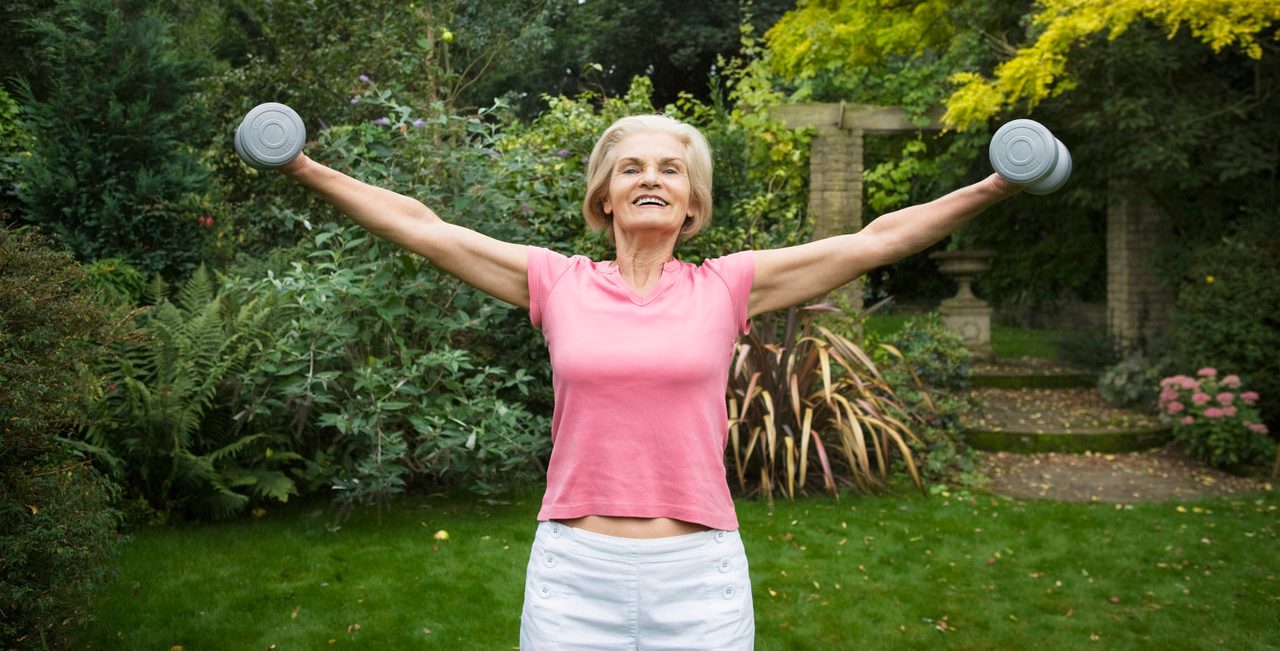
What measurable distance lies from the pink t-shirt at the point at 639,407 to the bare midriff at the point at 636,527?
0.06ft

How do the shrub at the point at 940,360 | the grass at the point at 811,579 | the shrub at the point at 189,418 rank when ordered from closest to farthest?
1. the grass at the point at 811,579
2. the shrub at the point at 189,418
3. the shrub at the point at 940,360

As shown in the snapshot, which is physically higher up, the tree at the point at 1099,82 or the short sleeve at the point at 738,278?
the tree at the point at 1099,82

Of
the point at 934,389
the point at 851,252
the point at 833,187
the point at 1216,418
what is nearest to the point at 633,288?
the point at 851,252

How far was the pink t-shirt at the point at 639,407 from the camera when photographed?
1.71 m

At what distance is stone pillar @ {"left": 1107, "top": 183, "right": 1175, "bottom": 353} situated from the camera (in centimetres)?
870

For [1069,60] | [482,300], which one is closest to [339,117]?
[482,300]

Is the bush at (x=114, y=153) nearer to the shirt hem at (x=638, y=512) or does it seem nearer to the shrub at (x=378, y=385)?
the shrub at (x=378, y=385)

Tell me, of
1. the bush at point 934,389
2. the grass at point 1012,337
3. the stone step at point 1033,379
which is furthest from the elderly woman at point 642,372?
the grass at point 1012,337

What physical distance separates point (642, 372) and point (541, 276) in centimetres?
30

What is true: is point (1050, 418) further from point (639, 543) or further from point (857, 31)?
point (639, 543)

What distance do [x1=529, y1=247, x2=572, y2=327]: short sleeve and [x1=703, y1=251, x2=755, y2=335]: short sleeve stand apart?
283mm

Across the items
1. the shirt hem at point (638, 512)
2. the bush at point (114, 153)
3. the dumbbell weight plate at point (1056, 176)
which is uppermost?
the bush at point (114, 153)

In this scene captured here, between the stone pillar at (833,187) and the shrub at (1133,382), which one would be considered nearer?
the shrub at (1133,382)

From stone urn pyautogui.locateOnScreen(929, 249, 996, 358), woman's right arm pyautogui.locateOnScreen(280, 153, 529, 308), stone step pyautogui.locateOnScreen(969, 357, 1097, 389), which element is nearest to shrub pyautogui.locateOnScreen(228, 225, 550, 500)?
woman's right arm pyautogui.locateOnScreen(280, 153, 529, 308)
